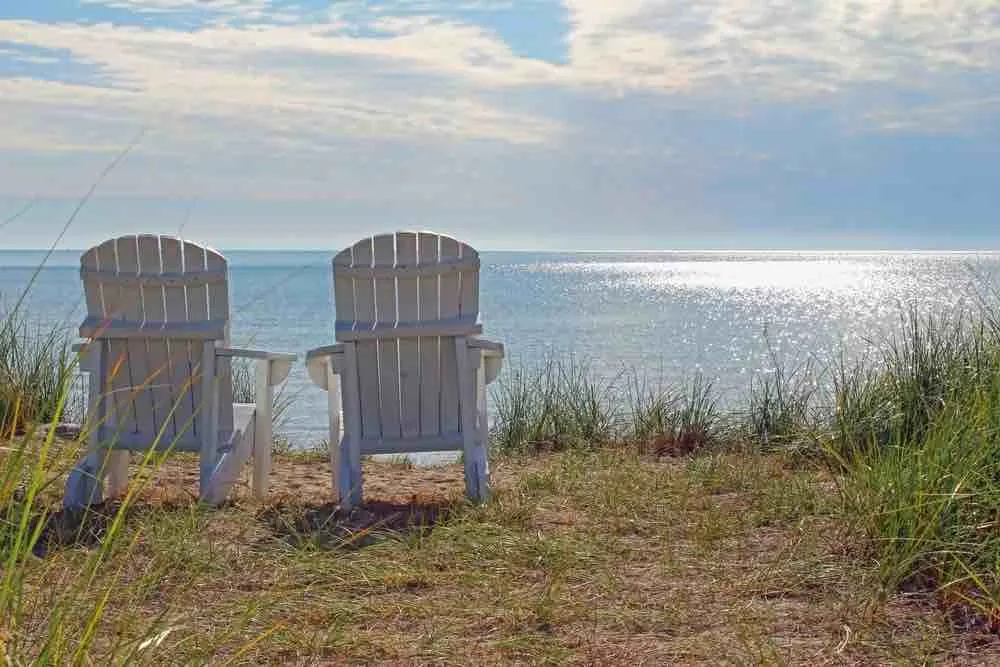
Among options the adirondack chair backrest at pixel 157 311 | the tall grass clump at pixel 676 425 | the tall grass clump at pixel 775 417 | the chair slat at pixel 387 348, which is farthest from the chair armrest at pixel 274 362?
the tall grass clump at pixel 775 417

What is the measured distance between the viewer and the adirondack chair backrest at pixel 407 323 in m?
4.69

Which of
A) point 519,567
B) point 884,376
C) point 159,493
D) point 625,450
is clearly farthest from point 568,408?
point 519,567

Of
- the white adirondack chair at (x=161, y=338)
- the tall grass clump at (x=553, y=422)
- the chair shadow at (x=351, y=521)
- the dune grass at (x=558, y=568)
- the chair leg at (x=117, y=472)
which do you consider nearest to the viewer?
the dune grass at (x=558, y=568)

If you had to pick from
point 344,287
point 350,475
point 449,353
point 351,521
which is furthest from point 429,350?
point 351,521

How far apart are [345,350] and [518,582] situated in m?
1.66

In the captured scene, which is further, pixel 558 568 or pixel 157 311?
pixel 157 311

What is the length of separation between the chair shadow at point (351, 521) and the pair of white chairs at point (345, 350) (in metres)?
0.16

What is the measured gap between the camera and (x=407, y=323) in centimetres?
471

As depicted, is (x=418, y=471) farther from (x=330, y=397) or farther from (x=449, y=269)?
(x=449, y=269)

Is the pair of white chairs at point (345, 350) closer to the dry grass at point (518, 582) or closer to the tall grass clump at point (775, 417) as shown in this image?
the dry grass at point (518, 582)

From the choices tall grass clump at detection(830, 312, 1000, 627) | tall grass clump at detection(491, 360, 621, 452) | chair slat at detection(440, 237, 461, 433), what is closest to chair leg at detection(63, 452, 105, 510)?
chair slat at detection(440, 237, 461, 433)

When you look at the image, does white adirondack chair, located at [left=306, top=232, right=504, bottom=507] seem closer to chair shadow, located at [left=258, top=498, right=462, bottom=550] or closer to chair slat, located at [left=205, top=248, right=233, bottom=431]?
chair shadow, located at [left=258, top=498, right=462, bottom=550]

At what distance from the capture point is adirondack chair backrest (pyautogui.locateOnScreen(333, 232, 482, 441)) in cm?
469

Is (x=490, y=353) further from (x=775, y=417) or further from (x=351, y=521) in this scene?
(x=775, y=417)
